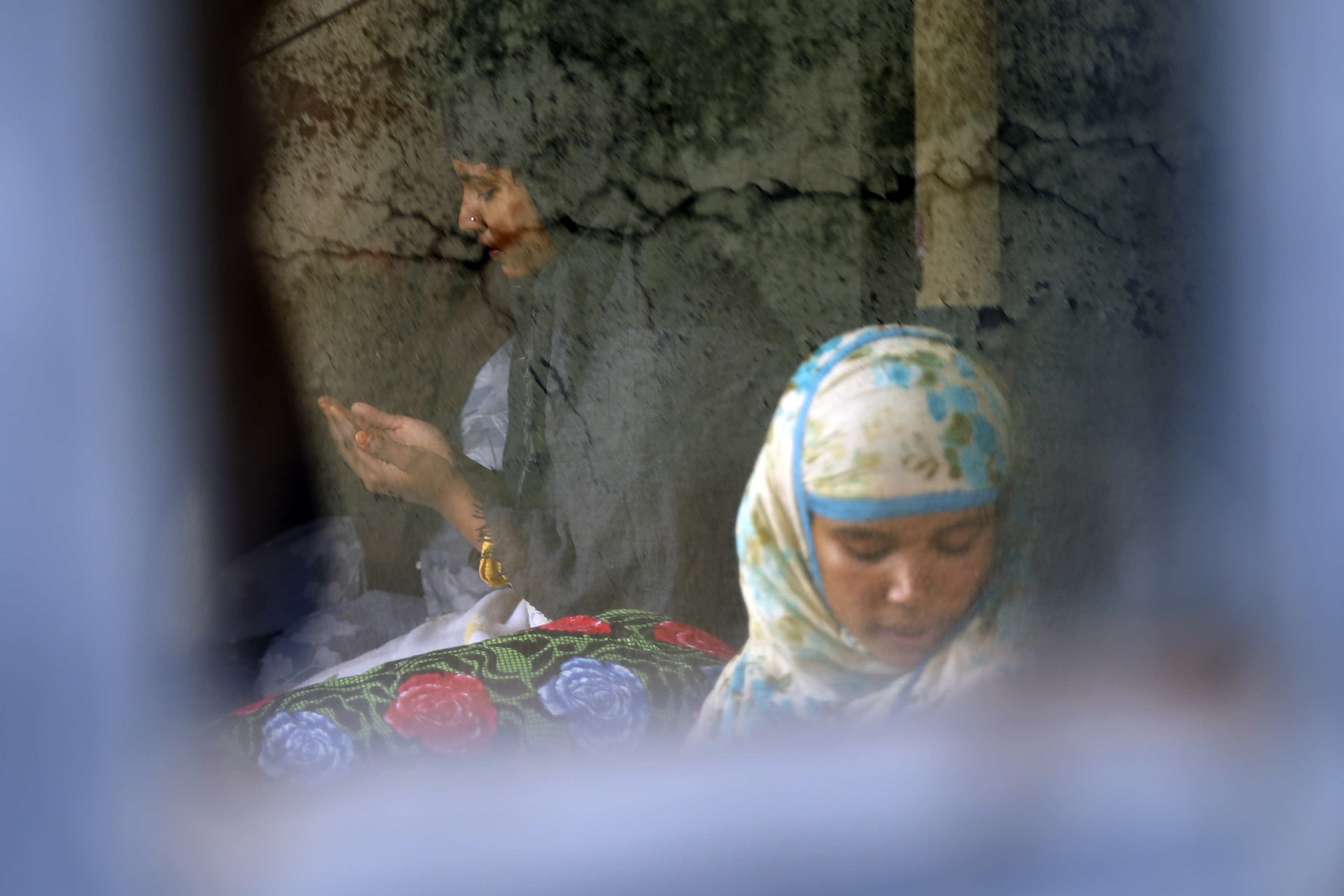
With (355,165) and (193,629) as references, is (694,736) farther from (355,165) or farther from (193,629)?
(355,165)

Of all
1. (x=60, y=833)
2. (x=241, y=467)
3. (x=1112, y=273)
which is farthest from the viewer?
(x=1112, y=273)

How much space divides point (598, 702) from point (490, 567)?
0.65 ft

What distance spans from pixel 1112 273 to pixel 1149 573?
1.14ft

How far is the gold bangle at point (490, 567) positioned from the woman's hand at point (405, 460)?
0.02m

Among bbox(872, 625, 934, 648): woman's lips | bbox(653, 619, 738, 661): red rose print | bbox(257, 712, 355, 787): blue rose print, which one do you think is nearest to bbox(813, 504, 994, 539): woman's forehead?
bbox(872, 625, 934, 648): woman's lips

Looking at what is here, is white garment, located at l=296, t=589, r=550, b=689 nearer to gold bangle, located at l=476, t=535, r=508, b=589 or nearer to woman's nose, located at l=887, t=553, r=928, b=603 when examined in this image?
gold bangle, located at l=476, t=535, r=508, b=589

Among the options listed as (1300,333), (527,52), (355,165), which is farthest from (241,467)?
(1300,333)

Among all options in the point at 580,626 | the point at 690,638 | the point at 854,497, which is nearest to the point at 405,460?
the point at 580,626

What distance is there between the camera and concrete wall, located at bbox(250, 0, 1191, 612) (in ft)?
3.41

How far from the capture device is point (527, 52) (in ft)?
3.50

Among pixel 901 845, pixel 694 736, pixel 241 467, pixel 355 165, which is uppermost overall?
pixel 355 165

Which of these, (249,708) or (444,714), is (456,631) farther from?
(249,708)

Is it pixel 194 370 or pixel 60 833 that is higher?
pixel 194 370

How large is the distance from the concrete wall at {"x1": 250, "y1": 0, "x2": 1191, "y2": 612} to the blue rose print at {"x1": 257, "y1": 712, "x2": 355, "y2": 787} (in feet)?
0.55
